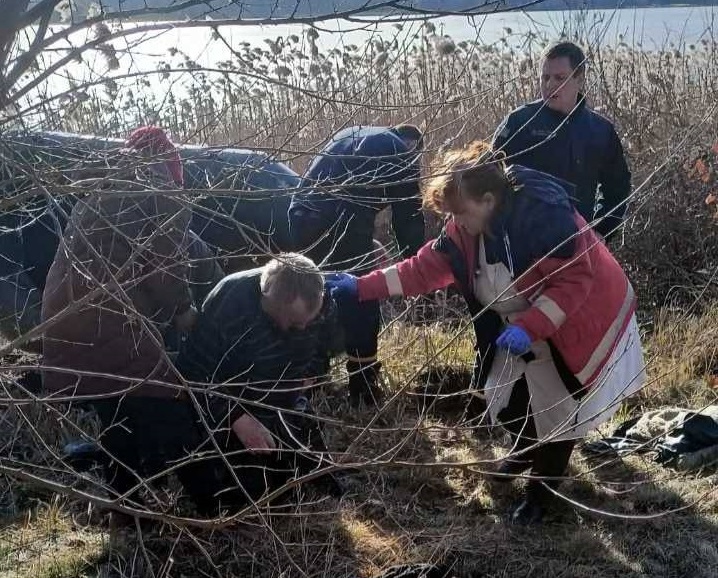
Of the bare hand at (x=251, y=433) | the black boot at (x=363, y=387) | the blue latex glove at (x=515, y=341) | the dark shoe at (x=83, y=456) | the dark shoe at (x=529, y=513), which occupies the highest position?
the blue latex glove at (x=515, y=341)

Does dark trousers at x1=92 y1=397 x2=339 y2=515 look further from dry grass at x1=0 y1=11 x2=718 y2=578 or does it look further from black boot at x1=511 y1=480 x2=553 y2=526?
black boot at x1=511 y1=480 x2=553 y2=526

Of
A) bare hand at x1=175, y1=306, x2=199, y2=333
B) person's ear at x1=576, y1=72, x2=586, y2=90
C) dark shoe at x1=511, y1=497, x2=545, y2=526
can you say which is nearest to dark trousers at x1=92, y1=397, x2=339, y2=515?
bare hand at x1=175, y1=306, x2=199, y2=333

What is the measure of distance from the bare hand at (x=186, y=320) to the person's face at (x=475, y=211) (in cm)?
117

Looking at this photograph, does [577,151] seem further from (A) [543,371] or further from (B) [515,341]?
(B) [515,341]

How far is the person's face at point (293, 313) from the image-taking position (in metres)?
3.71

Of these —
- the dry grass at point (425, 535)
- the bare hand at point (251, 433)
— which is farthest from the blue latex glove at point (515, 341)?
the bare hand at point (251, 433)

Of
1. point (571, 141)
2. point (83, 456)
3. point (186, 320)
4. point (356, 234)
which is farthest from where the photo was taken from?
point (356, 234)

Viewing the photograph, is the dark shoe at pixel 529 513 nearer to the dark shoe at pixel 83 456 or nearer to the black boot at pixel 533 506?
the black boot at pixel 533 506

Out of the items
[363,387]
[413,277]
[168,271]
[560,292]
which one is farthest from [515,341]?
[363,387]

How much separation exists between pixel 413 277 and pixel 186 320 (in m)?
0.96

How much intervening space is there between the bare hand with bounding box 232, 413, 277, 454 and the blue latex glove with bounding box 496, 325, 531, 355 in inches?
39.1

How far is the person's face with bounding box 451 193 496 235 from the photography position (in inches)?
145

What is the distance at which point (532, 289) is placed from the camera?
12.5ft

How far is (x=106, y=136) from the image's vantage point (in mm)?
2990
